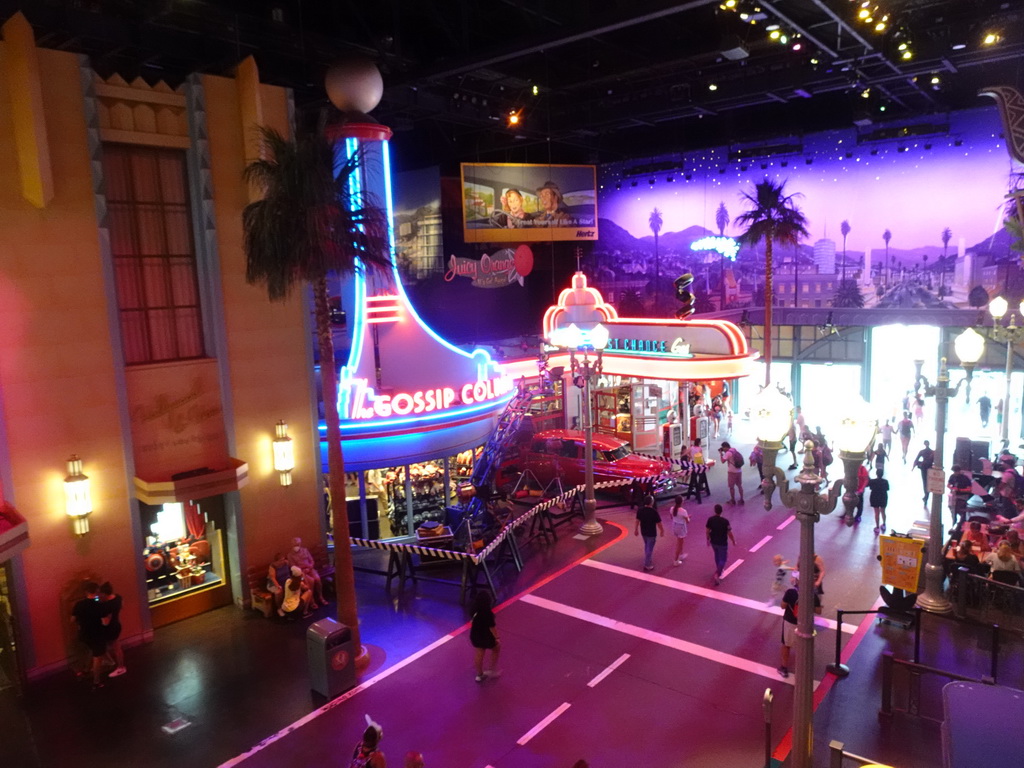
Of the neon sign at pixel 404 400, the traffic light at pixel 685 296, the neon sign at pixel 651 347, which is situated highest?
the traffic light at pixel 685 296

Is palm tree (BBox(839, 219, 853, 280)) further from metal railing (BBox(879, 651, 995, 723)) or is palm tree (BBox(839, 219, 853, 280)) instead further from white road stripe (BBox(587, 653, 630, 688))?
white road stripe (BBox(587, 653, 630, 688))

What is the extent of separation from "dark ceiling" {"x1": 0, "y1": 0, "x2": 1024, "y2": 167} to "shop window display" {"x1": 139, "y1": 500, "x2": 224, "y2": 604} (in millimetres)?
9065

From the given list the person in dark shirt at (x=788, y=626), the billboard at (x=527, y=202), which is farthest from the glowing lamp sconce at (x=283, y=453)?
the billboard at (x=527, y=202)

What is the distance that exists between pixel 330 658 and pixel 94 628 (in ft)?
12.7

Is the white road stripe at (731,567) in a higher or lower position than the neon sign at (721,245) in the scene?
lower

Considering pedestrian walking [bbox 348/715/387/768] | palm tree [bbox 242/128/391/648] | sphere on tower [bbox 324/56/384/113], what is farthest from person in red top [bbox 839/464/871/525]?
sphere on tower [bbox 324/56/384/113]

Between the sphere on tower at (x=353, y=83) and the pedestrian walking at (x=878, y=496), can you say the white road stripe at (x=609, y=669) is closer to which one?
the pedestrian walking at (x=878, y=496)

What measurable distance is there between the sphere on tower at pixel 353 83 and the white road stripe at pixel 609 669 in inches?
449

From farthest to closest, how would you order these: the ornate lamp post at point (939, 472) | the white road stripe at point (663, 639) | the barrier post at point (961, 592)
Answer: the barrier post at point (961, 592) < the ornate lamp post at point (939, 472) < the white road stripe at point (663, 639)

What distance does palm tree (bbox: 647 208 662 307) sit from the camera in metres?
32.4

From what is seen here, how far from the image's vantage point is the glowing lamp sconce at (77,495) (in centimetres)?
1131

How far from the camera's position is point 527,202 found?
2980 cm

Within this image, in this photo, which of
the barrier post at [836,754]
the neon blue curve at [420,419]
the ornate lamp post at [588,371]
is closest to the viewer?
the barrier post at [836,754]

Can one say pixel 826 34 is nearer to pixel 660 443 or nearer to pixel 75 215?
pixel 660 443
